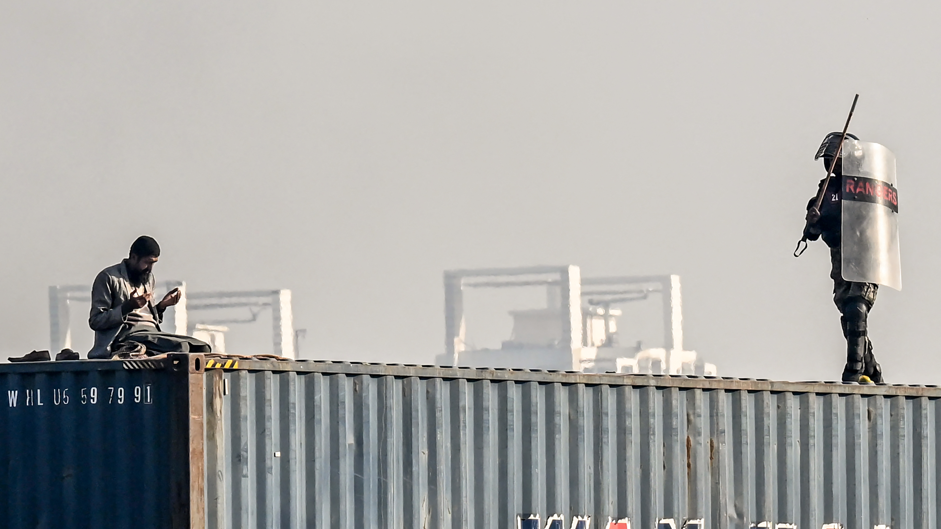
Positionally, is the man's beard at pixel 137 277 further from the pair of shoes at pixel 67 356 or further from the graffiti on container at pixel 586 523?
the graffiti on container at pixel 586 523

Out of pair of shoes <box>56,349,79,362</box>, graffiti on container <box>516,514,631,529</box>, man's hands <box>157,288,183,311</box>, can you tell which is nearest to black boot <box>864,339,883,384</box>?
graffiti on container <box>516,514,631,529</box>

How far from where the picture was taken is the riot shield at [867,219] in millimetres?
15242

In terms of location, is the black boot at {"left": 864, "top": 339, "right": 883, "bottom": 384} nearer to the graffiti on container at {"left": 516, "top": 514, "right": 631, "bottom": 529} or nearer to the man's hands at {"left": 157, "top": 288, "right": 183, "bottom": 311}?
the graffiti on container at {"left": 516, "top": 514, "right": 631, "bottom": 529}

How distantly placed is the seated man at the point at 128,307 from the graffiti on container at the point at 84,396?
3.06 ft

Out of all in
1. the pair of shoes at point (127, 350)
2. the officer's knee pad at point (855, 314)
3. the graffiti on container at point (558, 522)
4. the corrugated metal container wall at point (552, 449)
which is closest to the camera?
the corrugated metal container wall at point (552, 449)

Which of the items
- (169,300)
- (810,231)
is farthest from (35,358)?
(810,231)

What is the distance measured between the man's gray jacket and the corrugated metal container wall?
79.4 inches

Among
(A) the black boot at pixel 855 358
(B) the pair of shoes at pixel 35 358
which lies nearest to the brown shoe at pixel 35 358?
(B) the pair of shoes at pixel 35 358

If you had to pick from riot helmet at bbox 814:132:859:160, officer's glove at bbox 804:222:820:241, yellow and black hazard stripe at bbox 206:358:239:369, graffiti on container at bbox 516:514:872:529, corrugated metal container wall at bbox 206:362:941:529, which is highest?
riot helmet at bbox 814:132:859:160

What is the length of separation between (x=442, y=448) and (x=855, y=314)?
669cm

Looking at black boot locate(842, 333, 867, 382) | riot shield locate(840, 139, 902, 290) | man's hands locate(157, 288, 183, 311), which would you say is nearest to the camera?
man's hands locate(157, 288, 183, 311)

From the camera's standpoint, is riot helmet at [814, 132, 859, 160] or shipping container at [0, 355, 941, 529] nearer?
shipping container at [0, 355, 941, 529]

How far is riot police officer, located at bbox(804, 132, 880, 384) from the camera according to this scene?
14945 millimetres

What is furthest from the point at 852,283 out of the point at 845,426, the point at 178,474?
the point at 178,474
